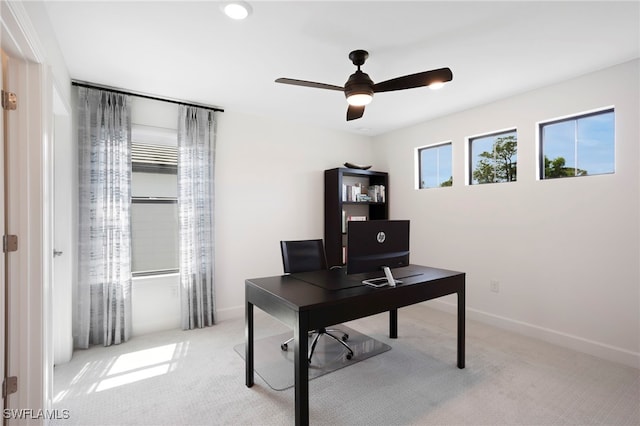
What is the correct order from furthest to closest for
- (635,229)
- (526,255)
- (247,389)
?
(526,255) < (635,229) < (247,389)

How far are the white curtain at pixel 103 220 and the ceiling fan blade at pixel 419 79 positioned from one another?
8.19 ft

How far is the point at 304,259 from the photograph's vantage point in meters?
3.03

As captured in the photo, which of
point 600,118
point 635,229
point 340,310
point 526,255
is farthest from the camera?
point 526,255

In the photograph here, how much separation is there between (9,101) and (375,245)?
7.45 feet

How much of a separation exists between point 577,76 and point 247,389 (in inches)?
150

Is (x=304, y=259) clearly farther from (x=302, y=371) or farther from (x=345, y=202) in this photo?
(x=345, y=202)

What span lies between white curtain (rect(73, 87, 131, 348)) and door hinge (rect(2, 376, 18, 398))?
1.32 metres

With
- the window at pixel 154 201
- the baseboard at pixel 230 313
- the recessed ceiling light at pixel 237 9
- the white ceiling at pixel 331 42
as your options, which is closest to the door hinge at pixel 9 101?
the white ceiling at pixel 331 42

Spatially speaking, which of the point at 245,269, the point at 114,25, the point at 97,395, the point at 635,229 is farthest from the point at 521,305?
the point at 114,25

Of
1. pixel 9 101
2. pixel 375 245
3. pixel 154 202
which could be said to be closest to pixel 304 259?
pixel 375 245

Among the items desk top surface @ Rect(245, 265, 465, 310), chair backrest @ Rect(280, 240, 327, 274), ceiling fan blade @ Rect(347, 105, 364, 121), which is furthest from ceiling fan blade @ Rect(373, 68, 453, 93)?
chair backrest @ Rect(280, 240, 327, 274)

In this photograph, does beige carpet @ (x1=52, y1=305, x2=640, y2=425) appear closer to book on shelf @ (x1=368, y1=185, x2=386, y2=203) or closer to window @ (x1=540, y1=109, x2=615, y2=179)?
window @ (x1=540, y1=109, x2=615, y2=179)

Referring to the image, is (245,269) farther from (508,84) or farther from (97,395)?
(508,84)

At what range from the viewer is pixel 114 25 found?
2.06m
